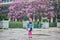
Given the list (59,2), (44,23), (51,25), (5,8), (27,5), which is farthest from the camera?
(5,8)

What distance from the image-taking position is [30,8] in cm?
5362

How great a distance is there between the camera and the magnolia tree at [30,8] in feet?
174

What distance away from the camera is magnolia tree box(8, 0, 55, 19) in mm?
53188

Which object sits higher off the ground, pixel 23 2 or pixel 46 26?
pixel 23 2

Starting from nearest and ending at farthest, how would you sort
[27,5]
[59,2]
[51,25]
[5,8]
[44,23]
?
[44,23], [51,25], [27,5], [59,2], [5,8]

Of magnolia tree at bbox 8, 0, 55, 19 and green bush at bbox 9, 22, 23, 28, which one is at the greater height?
magnolia tree at bbox 8, 0, 55, 19

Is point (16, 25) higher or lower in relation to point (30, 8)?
lower

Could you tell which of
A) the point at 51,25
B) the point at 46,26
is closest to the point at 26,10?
the point at 51,25

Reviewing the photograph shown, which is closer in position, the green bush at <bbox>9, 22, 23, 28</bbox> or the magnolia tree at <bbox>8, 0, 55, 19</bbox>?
the green bush at <bbox>9, 22, 23, 28</bbox>

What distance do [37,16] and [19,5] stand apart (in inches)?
206

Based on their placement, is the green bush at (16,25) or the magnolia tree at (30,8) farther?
the magnolia tree at (30,8)

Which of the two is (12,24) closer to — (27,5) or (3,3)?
(27,5)

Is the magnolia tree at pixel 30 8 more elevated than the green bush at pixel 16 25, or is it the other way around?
the magnolia tree at pixel 30 8

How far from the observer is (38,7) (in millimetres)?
53062
